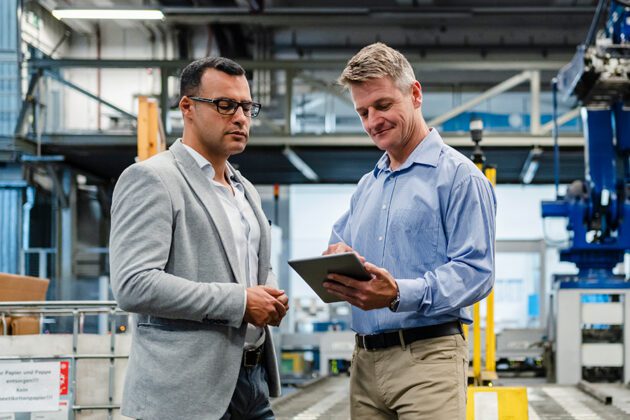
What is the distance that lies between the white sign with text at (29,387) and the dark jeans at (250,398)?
1.97m

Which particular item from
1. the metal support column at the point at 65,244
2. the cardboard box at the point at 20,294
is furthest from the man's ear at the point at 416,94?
the metal support column at the point at 65,244

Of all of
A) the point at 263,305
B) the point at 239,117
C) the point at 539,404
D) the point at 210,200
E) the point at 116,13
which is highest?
the point at 116,13

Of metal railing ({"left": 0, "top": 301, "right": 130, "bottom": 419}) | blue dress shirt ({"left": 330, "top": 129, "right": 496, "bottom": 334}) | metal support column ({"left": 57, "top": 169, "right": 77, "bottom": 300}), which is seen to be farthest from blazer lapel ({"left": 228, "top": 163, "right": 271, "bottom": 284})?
metal support column ({"left": 57, "top": 169, "right": 77, "bottom": 300})

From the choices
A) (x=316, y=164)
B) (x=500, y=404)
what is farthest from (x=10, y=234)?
(x=500, y=404)

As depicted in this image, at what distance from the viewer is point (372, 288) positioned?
7.59 ft

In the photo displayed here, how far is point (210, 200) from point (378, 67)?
582 mm

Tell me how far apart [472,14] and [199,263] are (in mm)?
13450

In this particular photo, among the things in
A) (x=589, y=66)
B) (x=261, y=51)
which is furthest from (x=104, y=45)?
(x=589, y=66)

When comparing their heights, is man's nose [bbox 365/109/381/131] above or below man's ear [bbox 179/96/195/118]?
below

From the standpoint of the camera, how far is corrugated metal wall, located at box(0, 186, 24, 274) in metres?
12.9

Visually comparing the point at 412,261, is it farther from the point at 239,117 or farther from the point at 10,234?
the point at 10,234

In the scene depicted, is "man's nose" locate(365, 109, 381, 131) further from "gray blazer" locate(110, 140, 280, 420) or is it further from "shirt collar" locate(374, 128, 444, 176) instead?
"gray blazer" locate(110, 140, 280, 420)

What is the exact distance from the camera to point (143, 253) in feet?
7.18

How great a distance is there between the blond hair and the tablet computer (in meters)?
0.53
